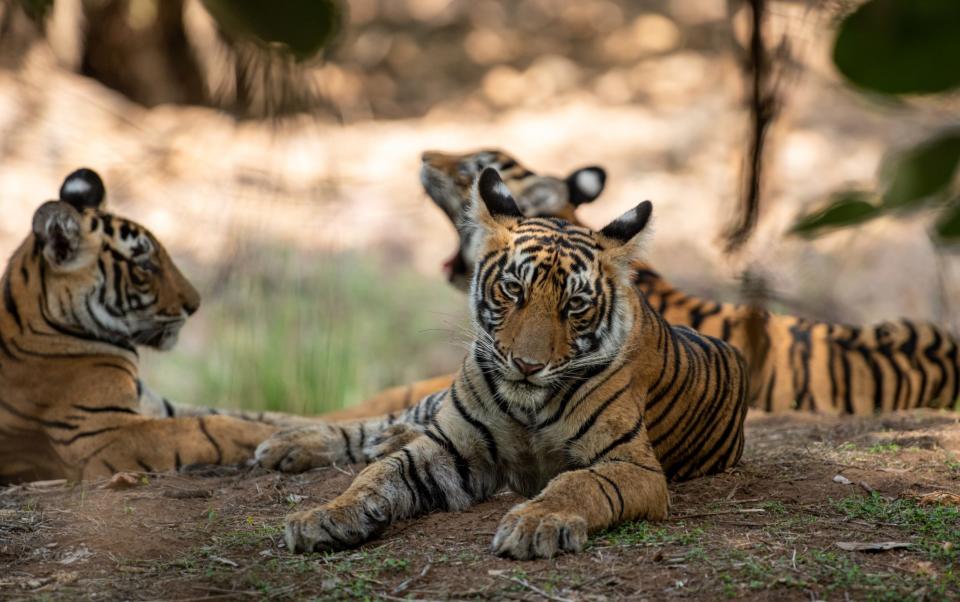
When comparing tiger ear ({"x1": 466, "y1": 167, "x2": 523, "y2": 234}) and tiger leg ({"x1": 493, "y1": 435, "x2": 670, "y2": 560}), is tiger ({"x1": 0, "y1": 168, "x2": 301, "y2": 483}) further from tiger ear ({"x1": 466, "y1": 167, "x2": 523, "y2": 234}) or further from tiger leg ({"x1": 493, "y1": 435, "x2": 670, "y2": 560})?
tiger leg ({"x1": 493, "y1": 435, "x2": 670, "y2": 560})

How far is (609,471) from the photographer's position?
11.1ft

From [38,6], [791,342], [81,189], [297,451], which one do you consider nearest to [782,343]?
[791,342]

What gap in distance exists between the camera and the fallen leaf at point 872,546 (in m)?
3.11

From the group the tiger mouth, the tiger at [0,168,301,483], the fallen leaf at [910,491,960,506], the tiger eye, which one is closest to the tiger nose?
the tiger eye

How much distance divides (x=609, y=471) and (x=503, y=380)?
45cm

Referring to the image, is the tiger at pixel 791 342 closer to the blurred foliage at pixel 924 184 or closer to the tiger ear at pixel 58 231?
the tiger ear at pixel 58 231

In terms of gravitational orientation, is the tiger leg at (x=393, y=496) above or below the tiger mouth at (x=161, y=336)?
below

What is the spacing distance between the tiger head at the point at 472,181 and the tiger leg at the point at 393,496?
236cm

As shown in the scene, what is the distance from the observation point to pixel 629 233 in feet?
12.5

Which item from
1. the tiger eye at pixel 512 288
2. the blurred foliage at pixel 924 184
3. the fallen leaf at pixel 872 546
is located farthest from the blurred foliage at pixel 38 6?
the fallen leaf at pixel 872 546

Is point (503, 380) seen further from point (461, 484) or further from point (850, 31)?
point (850, 31)

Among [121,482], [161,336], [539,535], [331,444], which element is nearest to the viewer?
[539,535]

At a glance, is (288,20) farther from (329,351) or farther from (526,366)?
(329,351)

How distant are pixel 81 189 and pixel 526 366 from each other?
2.70 meters
